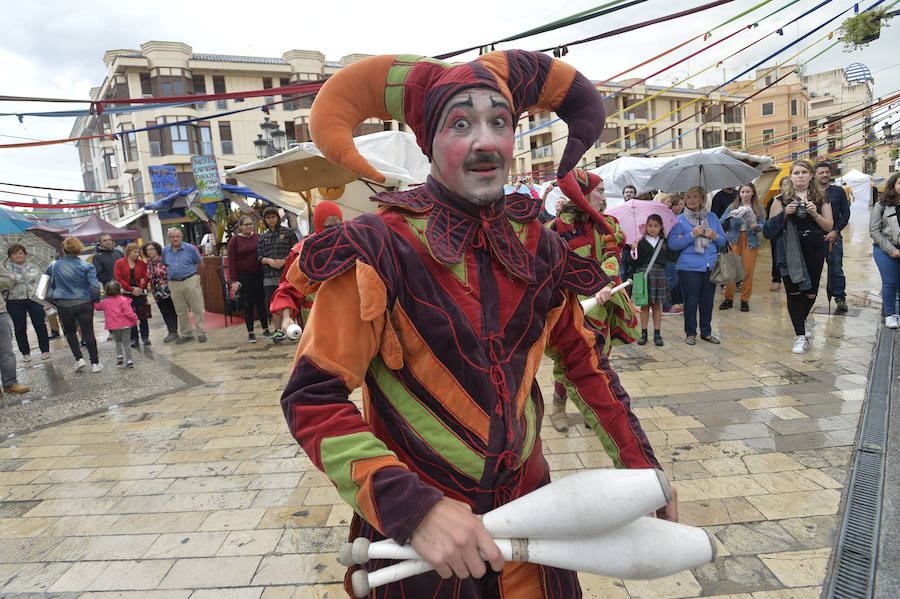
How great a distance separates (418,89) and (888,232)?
23.0ft

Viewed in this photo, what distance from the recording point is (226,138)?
3678cm

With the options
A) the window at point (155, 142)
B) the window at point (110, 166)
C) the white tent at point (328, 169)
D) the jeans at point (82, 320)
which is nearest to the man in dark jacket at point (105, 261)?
the jeans at point (82, 320)

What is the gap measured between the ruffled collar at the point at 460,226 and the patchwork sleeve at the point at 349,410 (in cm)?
23

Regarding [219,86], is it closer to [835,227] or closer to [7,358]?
[7,358]

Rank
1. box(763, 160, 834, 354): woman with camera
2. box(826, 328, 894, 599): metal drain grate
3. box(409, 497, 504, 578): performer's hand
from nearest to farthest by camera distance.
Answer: box(409, 497, 504, 578): performer's hand → box(826, 328, 894, 599): metal drain grate → box(763, 160, 834, 354): woman with camera

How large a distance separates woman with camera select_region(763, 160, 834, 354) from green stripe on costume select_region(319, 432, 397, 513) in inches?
247

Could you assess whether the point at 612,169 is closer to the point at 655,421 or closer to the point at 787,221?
the point at 787,221

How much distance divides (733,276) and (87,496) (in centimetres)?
759

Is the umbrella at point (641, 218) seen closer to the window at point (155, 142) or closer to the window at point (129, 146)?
the window at point (155, 142)

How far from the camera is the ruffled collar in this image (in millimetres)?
1334

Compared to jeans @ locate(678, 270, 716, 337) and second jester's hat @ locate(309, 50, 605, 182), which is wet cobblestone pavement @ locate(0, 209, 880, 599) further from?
second jester's hat @ locate(309, 50, 605, 182)

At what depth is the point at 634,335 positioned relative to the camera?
403cm

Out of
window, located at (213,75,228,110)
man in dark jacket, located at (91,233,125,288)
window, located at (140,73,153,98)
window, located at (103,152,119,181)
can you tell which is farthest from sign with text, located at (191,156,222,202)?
window, located at (103,152,119,181)

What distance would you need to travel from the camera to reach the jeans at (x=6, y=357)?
6.60 m
